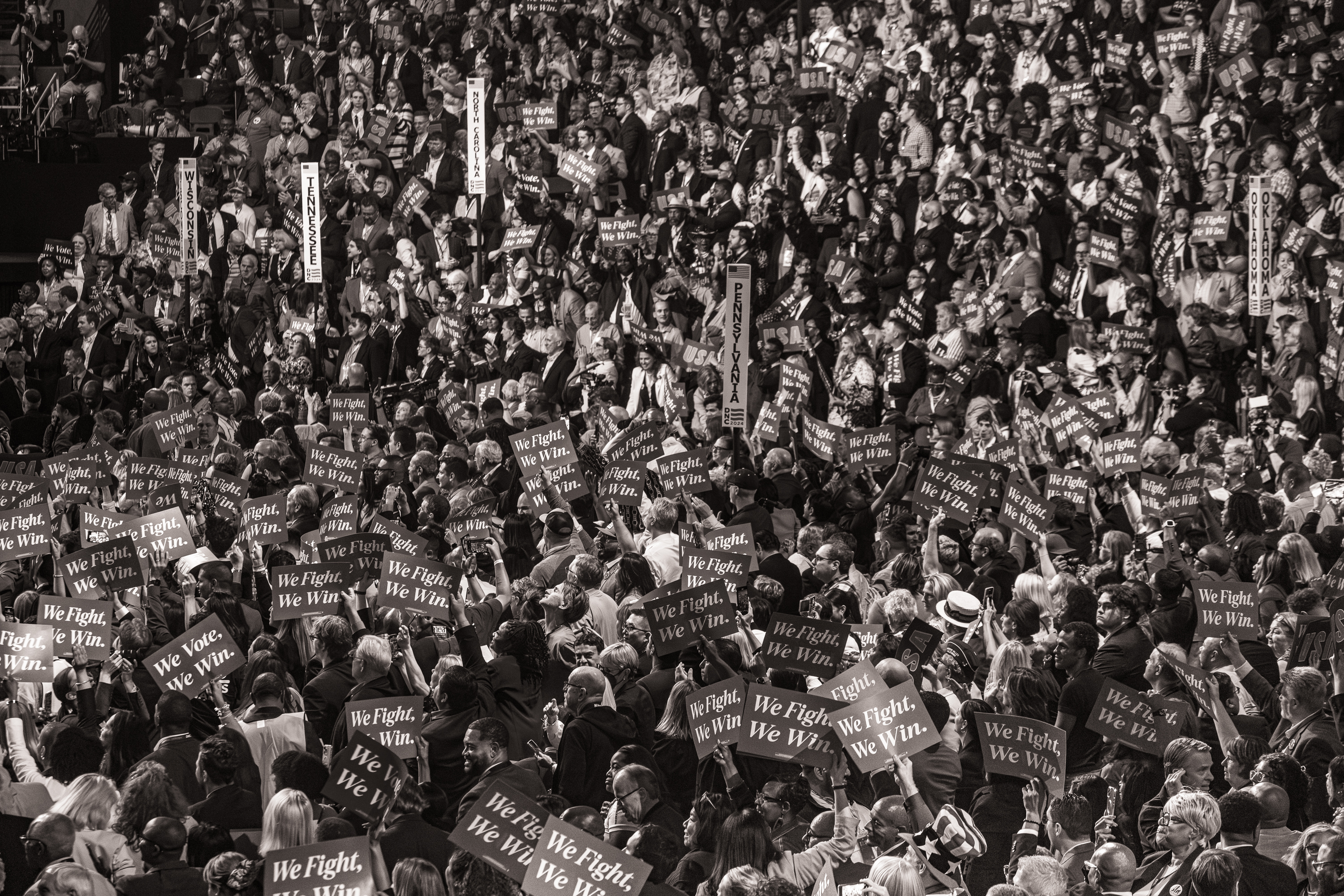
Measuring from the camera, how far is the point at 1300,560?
1147cm

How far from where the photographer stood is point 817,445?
16.2 m

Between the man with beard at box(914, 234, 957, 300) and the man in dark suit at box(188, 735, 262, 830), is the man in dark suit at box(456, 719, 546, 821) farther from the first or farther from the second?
the man with beard at box(914, 234, 957, 300)

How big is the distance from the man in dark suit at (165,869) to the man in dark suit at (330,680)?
225 centimetres

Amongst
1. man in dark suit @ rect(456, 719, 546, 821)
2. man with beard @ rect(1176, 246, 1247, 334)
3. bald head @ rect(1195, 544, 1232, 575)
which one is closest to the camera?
man in dark suit @ rect(456, 719, 546, 821)

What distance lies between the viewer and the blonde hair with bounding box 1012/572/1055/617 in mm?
11062

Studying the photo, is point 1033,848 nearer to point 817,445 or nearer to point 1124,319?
point 817,445

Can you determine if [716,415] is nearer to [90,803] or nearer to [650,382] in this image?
[650,382]

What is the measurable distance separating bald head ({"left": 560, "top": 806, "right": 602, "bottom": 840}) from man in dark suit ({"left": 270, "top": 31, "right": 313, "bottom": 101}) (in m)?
19.6

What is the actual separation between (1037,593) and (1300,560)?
174cm

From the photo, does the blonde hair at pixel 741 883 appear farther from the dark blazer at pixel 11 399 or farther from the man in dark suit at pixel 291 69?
the man in dark suit at pixel 291 69

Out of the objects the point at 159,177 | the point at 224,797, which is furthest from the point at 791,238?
the point at 224,797

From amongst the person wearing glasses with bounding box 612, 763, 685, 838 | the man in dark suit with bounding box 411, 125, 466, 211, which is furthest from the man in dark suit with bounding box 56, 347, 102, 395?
the person wearing glasses with bounding box 612, 763, 685, 838

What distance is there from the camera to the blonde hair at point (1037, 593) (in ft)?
36.3

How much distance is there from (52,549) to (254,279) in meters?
9.02
